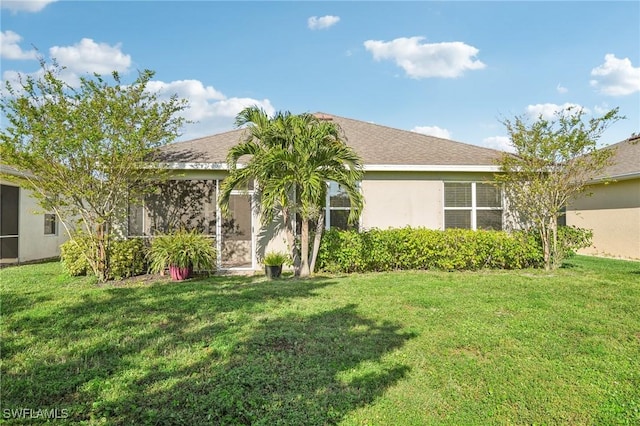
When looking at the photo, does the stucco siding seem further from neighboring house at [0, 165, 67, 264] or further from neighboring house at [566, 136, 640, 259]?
neighboring house at [0, 165, 67, 264]

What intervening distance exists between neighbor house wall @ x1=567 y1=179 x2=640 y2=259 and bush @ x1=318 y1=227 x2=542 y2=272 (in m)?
5.04

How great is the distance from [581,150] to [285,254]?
804 centimetres

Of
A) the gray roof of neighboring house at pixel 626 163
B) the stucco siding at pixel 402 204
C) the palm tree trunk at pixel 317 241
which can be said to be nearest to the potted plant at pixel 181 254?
the palm tree trunk at pixel 317 241

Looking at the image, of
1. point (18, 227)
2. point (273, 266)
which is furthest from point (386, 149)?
point (18, 227)

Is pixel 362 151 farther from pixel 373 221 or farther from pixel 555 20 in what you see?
pixel 555 20

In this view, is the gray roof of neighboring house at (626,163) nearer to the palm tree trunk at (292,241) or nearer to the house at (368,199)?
the house at (368,199)

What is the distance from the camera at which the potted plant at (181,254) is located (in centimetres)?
827

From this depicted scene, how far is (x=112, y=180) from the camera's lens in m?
8.10

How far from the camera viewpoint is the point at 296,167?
26.2 feet

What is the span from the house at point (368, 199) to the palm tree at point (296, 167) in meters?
1.18

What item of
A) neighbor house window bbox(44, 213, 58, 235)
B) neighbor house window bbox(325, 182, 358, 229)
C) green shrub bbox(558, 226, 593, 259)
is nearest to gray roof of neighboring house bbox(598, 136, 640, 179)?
green shrub bbox(558, 226, 593, 259)

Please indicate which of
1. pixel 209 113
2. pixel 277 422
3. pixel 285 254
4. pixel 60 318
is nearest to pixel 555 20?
pixel 285 254

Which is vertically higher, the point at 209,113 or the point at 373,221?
the point at 209,113

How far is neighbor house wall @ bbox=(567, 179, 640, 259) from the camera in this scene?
38.5 ft
